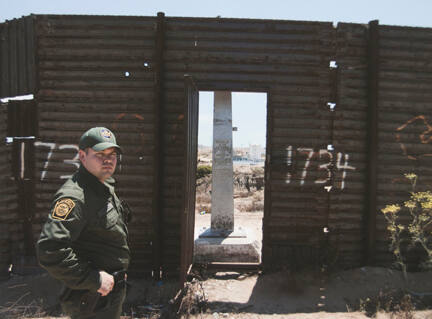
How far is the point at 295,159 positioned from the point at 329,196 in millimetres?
860

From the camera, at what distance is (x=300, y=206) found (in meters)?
5.30

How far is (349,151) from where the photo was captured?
5324 millimetres

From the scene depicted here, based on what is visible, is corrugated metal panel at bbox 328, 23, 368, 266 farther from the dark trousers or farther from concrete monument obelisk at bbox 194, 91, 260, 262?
the dark trousers

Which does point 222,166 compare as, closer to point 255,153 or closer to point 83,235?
point 83,235

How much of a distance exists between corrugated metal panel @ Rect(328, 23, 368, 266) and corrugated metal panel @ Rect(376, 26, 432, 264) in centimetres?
30

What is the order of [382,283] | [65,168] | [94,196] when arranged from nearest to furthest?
[94,196]
[382,283]
[65,168]

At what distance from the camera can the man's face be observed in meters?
2.35

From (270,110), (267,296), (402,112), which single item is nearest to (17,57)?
(270,110)

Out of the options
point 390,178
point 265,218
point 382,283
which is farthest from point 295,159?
point 382,283

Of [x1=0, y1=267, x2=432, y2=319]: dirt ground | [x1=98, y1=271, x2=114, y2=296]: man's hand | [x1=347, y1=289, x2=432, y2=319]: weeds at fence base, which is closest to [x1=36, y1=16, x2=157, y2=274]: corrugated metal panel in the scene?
[x1=0, y1=267, x2=432, y2=319]: dirt ground

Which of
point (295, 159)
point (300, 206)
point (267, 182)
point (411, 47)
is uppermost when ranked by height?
point (411, 47)

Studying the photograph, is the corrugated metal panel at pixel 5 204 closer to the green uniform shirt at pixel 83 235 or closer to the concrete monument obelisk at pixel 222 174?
the concrete monument obelisk at pixel 222 174

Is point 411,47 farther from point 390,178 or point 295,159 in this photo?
point 295,159

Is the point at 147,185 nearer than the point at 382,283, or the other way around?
the point at 382,283
